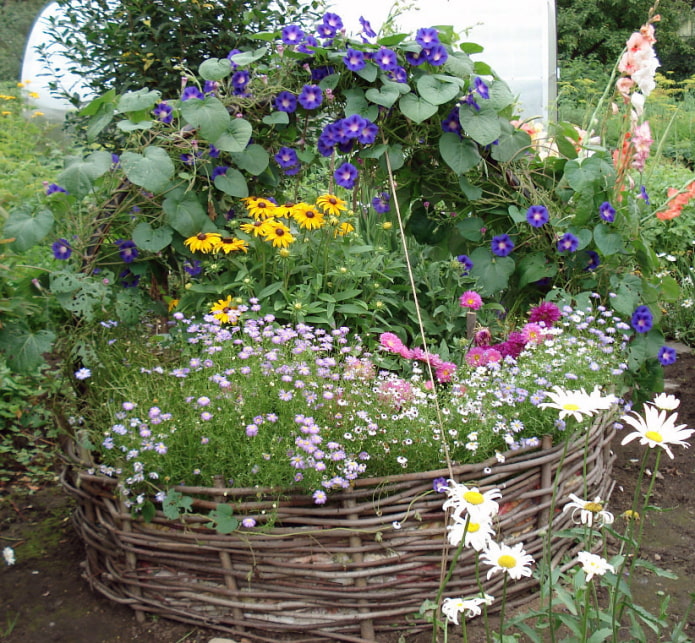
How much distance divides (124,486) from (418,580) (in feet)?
2.43

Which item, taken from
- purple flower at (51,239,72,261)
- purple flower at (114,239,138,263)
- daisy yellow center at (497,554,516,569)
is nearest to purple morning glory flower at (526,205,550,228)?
purple flower at (114,239,138,263)

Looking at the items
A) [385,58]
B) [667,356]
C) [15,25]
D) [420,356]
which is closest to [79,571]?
[420,356]

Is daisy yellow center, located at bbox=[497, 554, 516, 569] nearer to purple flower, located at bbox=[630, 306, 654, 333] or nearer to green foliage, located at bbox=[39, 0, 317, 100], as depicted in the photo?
purple flower, located at bbox=[630, 306, 654, 333]

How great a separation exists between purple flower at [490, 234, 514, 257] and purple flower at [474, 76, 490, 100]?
19.1 inches

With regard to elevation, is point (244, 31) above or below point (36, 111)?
above

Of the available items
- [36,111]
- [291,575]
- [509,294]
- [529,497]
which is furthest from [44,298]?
[36,111]

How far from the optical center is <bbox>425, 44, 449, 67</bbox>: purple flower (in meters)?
2.16

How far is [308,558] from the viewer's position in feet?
5.58

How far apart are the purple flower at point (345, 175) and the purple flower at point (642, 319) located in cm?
104

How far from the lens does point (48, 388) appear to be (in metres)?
2.09

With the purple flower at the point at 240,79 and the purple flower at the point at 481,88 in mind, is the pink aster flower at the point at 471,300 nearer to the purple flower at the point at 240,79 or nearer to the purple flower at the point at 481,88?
the purple flower at the point at 481,88

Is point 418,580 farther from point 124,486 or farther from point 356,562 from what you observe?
point 124,486

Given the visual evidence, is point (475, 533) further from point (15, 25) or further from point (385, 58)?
point (15, 25)

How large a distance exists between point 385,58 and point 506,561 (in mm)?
1649
